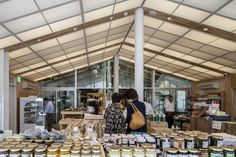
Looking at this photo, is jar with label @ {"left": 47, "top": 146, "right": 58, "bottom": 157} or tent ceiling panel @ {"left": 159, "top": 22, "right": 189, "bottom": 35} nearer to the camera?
jar with label @ {"left": 47, "top": 146, "right": 58, "bottom": 157}

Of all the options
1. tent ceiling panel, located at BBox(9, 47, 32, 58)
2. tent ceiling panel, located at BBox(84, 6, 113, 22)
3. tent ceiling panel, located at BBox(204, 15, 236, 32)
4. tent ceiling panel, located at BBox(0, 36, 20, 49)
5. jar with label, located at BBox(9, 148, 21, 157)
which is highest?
tent ceiling panel, located at BBox(84, 6, 113, 22)

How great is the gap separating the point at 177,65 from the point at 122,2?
22.9ft

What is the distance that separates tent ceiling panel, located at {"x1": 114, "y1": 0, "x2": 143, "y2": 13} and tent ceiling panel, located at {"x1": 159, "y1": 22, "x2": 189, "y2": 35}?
1.10 meters

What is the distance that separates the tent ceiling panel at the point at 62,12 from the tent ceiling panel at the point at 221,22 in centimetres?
314

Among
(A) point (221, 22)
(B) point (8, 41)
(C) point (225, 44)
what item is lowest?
(B) point (8, 41)

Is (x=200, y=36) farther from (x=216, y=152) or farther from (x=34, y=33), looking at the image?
(x=216, y=152)

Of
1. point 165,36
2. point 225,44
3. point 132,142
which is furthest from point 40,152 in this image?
point 165,36

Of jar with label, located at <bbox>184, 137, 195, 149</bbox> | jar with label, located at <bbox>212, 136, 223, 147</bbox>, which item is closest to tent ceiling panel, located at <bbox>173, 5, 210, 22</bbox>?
jar with label, located at <bbox>212, 136, 223, 147</bbox>

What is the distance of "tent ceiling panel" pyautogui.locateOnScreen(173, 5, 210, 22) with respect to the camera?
6.95m

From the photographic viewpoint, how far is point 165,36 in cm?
959

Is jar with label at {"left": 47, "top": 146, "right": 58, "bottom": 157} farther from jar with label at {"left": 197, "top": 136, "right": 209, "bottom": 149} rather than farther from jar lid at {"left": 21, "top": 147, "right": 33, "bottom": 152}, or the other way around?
jar with label at {"left": 197, "top": 136, "right": 209, "bottom": 149}

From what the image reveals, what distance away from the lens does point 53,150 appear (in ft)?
8.00

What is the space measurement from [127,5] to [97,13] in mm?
845

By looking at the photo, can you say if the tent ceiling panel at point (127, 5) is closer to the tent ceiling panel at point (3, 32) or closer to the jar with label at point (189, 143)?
the tent ceiling panel at point (3, 32)
